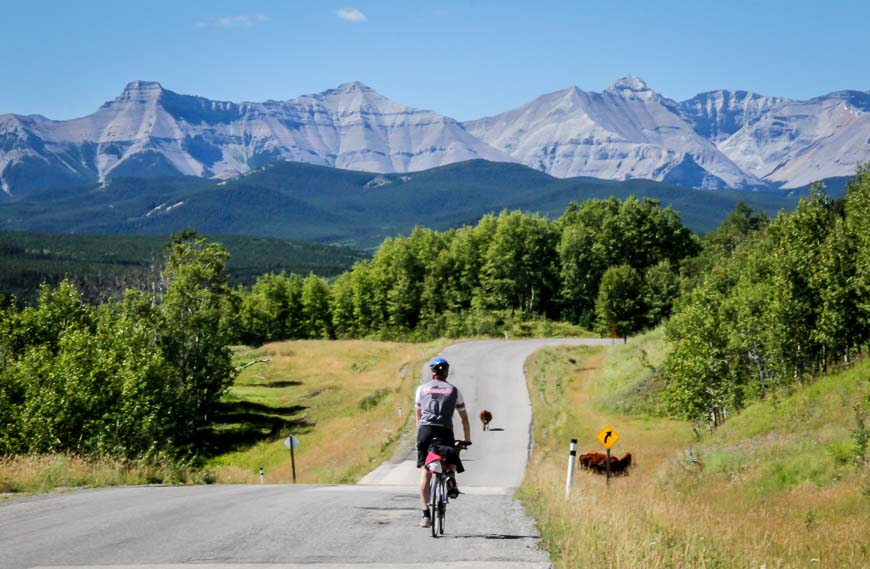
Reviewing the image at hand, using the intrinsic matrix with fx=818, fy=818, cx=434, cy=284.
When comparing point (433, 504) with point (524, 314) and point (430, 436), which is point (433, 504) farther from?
point (524, 314)

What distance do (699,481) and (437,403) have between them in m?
15.4

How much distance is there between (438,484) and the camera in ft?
37.1

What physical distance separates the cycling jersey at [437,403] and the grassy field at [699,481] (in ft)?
6.78

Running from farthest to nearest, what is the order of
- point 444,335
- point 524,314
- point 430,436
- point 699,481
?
1. point 444,335
2. point 524,314
3. point 699,481
4. point 430,436

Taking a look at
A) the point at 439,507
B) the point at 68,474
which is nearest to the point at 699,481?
the point at 439,507

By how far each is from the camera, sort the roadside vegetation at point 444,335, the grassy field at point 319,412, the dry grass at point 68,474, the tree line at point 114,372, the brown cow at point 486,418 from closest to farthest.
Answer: the dry grass at point 68,474, the tree line at point 114,372, the roadside vegetation at point 444,335, the grassy field at point 319,412, the brown cow at point 486,418

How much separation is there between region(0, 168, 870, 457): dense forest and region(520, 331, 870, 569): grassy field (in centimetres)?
445

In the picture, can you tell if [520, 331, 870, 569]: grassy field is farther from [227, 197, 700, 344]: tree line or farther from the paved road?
[227, 197, 700, 344]: tree line

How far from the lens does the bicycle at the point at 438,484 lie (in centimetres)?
1108

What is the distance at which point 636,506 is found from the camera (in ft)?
40.9

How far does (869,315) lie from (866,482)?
1896 centimetres

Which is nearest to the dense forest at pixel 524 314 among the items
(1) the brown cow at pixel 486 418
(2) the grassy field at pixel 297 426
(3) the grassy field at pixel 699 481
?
(2) the grassy field at pixel 297 426

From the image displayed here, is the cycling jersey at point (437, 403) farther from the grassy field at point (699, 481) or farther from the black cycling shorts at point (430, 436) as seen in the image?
the grassy field at point (699, 481)

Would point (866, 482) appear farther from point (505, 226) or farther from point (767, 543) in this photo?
point (505, 226)
